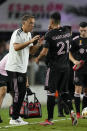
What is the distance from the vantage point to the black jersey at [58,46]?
9891 mm

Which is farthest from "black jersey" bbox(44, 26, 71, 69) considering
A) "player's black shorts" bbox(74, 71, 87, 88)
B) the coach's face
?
"player's black shorts" bbox(74, 71, 87, 88)

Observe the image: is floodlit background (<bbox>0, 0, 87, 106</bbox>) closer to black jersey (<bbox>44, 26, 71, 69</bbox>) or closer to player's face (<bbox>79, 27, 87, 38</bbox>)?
player's face (<bbox>79, 27, 87, 38</bbox>)

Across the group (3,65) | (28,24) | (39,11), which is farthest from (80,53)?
(39,11)

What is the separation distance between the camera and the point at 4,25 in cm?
2077

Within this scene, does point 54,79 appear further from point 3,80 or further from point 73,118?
point 3,80

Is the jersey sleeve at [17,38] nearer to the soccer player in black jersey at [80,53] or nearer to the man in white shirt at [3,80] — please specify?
the man in white shirt at [3,80]

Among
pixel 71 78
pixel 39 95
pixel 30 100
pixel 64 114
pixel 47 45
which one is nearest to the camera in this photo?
pixel 47 45

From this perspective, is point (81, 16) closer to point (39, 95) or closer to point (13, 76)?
point (39, 95)

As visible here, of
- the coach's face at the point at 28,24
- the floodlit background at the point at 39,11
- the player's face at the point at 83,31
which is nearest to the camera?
the coach's face at the point at 28,24

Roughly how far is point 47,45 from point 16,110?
1344mm

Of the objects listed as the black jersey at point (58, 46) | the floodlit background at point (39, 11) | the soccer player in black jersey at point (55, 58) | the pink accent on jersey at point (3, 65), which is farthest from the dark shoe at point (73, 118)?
the floodlit background at point (39, 11)

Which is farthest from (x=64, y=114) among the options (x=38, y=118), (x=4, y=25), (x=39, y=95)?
(x=4, y=25)

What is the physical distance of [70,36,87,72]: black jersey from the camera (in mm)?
11531

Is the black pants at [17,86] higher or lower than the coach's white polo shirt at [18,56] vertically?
lower
